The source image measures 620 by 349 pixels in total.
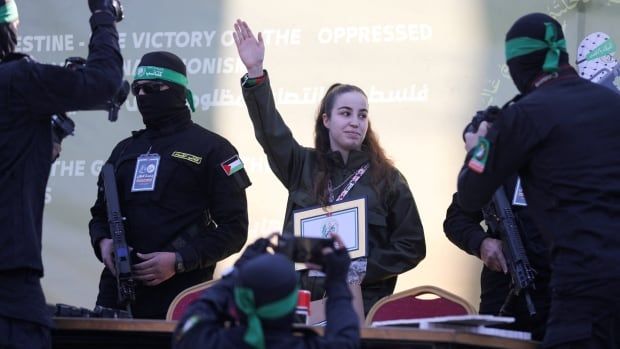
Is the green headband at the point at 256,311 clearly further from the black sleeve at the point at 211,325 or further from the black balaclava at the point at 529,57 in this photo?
the black balaclava at the point at 529,57

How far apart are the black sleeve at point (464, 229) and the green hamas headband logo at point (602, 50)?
3.16 feet

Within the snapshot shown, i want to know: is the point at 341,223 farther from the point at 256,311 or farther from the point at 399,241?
the point at 256,311

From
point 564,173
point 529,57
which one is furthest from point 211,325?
point 529,57

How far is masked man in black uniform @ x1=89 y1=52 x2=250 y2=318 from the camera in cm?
543

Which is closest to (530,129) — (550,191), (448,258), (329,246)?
(550,191)

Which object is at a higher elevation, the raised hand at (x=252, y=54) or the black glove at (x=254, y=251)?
the raised hand at (x=252, y=54)

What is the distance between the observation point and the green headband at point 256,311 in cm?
345

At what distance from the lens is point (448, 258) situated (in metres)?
6.19

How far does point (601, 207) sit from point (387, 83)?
2.45m

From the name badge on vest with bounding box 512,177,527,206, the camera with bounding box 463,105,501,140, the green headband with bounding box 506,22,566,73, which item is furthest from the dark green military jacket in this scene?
the green headband with bounding box 506,22,566,73

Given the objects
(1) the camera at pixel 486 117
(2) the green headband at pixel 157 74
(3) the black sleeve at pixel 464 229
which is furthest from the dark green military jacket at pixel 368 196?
(1) the camera at pixel 486 117

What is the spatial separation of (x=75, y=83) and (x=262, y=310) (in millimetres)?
1202

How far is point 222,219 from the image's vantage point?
5.53 m

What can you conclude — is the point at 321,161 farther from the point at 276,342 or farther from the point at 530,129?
the point at 276,342
